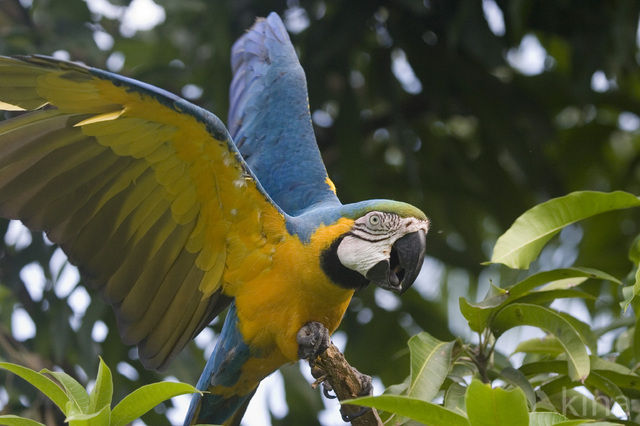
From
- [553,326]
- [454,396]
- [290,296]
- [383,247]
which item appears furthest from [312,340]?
[553,326]

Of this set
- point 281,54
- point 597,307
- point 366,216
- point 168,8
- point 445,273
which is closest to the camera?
point 366,216

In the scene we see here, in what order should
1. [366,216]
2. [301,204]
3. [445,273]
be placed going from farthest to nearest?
[445,273], [301,204], [366,216]

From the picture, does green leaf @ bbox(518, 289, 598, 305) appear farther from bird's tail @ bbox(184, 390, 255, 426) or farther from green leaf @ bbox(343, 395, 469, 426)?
bird's tail @ bbox(184, 390, 255, 426)

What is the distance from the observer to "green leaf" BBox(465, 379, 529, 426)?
148cm

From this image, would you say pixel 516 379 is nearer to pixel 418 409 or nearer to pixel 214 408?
pixel 418 409

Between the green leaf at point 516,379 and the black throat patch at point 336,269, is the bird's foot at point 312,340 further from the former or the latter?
the green leaf at point 516,379

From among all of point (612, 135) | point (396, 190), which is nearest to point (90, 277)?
point (396, 190)

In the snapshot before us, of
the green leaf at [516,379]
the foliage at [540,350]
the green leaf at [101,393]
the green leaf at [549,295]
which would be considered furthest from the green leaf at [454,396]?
the green leaf at [101,393]

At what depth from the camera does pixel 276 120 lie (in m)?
3.05

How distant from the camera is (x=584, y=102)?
151 inches

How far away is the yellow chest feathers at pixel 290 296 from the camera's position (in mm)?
2342

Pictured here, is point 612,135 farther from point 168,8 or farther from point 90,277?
point 90,277

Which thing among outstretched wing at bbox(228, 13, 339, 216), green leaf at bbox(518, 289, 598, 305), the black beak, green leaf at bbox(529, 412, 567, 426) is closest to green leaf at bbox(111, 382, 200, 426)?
green leaf at bbox(529, 412, 567, 426)

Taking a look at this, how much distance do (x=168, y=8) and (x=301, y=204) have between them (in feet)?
4.42
